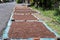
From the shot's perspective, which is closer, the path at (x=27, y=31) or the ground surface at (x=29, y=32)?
the path at (x=27, y=31)

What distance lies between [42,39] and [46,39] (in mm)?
158

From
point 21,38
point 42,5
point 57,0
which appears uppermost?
point 21,38

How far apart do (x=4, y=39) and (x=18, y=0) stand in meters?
69.3

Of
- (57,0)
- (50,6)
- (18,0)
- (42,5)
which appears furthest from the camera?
(18,0)

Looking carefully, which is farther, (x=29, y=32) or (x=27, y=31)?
(x=27, y=31)

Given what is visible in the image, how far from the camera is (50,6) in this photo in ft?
98.9

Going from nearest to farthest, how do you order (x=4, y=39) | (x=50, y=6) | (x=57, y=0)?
(x=4, y=39) → (x=57, y=0) → (x=50, y=6)

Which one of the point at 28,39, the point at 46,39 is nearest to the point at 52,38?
the point at 46,39

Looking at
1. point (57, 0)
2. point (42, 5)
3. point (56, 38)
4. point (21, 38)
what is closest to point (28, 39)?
point (21, 38)

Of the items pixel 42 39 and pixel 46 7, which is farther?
pixel 46 7

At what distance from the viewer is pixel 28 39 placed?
9.81 meters

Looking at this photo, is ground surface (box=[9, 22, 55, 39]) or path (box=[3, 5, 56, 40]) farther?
ground surface (box=[9, 22, 55, 39])

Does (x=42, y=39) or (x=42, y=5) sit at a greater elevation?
(x=42, y=39)

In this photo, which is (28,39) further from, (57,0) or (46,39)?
(57,0)
